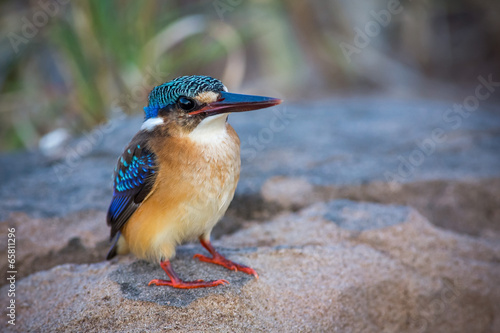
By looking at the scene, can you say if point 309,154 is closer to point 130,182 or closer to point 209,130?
point 209,130

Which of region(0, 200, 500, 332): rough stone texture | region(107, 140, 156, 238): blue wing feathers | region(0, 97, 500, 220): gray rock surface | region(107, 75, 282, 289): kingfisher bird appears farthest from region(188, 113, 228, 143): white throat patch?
region(0, 97, 500, 220): gray rock surface

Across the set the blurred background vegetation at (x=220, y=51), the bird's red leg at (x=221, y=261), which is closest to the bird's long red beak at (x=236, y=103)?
the bird's red leg at (x=221, y=261)

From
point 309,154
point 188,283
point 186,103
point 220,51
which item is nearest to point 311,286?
point 188,283

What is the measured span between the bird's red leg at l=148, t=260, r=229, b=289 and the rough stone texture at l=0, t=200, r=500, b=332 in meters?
0.04

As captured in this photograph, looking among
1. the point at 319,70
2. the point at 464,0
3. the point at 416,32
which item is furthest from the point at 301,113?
the point at 464,0

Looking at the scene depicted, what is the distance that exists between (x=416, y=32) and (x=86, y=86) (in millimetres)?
5431

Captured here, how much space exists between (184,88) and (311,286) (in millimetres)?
1290

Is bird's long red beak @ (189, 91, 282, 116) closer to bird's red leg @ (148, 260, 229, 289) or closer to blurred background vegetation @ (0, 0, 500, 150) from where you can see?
bird's red leg @ (148, 260, 229, 289)

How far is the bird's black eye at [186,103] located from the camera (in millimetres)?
2553

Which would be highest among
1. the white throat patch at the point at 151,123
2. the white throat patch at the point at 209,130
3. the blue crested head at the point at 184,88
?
the blue crested head at the point at 184,88

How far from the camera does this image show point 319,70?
8633 mm

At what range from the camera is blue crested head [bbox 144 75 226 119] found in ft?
8.29

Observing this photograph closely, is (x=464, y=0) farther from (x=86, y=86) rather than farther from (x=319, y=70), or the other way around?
(x=86, y=86)

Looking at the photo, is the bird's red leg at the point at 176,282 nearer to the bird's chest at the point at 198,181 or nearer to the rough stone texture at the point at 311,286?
the rough stone texture at the point at 311,286
